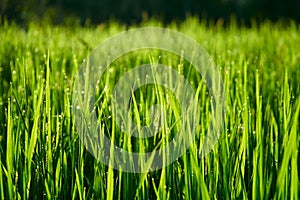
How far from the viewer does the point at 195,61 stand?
1.91 meters

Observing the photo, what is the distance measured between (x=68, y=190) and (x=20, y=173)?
11 cm

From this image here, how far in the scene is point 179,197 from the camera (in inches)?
33.6

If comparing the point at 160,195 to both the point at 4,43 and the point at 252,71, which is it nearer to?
the point at 252,71

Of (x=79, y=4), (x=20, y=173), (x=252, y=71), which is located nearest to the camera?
(x=20, y=173)

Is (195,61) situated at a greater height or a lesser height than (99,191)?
greater

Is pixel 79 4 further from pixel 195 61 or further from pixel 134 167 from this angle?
pixel 134 167

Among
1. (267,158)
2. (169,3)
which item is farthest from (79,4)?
(267,158)

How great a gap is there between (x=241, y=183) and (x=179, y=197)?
129 mm

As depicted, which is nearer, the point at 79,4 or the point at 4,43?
the point at 4,43

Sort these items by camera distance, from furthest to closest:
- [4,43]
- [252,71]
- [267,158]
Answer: [4,43] < [252,71] < [267,158]

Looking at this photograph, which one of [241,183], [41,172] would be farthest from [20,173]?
[241,183]

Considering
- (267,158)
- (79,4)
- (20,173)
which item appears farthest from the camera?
(79,4)

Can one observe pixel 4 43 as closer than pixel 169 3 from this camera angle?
Yes

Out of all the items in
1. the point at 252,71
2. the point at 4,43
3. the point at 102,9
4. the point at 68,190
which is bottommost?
the point at 68,190
